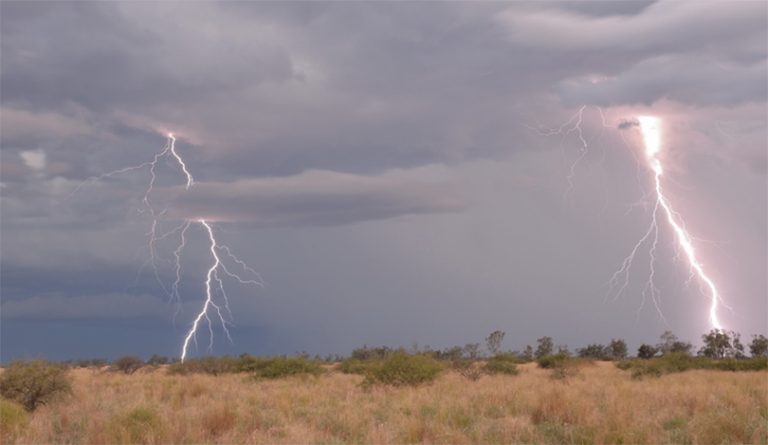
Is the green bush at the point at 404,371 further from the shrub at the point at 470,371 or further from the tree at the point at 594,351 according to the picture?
the tree at the point at 594,351

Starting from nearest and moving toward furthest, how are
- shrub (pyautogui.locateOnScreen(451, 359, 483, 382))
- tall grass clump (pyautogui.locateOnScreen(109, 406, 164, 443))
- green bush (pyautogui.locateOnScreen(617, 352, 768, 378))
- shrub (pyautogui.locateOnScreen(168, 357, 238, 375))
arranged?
tall grass clump (pyautogui.locateOnScreen(109, 406, 164, 443)) → shrub (pyautogui.locateOnScreen(451, 359, 483, 382)) → green bush (pyautogui.locateOnScreen(617, 352, 768, 378)) → shrub (pyautogui.locateOnScreen(168, 357, 238, 375))

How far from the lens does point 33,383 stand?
68.3ft

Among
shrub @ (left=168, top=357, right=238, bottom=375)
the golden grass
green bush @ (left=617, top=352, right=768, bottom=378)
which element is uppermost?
shrub @ (left=168, top=357, right=238, bottom=375)

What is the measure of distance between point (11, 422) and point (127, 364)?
38.5m

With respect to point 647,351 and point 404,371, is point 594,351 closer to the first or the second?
point 647,351

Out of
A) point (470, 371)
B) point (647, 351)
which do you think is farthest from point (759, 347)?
point (470, 371)

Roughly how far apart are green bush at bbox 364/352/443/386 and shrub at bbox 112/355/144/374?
2794 centimetres

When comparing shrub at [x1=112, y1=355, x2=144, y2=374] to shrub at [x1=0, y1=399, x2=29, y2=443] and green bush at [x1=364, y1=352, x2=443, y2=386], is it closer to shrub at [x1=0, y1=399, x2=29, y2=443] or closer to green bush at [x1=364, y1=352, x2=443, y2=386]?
green bush at [x1=364, y1=352, x2=443, y2=386]

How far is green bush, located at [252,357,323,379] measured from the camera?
36375mm

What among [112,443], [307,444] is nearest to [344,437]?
[307,444]

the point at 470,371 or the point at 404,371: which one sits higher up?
the point at 404,371

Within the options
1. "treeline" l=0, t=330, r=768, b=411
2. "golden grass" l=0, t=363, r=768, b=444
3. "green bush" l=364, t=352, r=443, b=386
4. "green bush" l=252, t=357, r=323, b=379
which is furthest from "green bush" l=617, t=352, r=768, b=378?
"golden grass" l=0, t=363, r=768, b=444

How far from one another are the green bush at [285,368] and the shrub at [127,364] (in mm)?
16065

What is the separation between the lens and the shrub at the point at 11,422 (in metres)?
14.3
